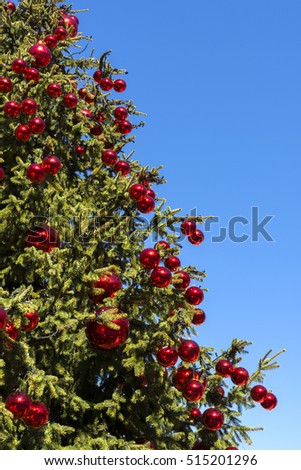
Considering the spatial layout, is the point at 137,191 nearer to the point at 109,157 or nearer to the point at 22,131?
the point at 109,157

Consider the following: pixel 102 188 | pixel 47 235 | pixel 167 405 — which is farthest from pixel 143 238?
pixel 167 405

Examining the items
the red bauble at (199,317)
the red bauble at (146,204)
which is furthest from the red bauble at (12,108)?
the red bauble at (199,317)

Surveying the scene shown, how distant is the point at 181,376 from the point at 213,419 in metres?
0.83

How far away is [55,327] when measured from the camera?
9156 millimetres

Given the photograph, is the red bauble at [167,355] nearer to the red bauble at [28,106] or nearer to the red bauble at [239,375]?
the red bauble at [239,375]

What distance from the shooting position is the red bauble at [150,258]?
27.7 feet

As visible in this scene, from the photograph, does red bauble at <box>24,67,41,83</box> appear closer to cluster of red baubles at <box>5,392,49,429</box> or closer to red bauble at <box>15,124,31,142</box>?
red bauble at <box>15,124,31,142</box>

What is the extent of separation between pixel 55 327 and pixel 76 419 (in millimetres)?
1525

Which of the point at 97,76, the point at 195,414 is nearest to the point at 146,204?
the point at 195,414

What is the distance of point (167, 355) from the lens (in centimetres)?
862

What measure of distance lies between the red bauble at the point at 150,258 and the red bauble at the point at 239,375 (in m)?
2.32

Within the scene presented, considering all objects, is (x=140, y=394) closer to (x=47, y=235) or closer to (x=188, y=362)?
(x=188, y=362)

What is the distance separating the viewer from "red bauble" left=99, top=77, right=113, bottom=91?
12117mm

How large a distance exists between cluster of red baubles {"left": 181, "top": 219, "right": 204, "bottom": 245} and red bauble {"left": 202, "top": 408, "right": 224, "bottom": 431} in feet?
9.15
